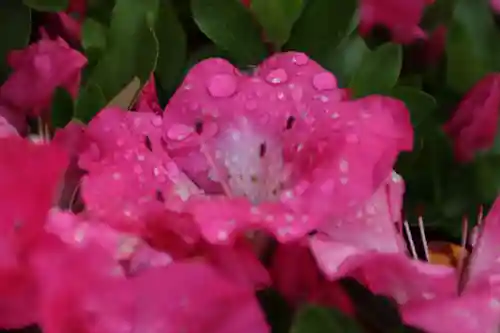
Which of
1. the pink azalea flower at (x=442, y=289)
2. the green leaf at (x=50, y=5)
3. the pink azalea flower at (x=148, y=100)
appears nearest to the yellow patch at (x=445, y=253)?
the pink azalea flower at (x=442, y=289)

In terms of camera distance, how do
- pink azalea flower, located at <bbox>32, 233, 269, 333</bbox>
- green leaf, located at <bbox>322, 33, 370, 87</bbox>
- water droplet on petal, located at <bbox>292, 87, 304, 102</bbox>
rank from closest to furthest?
Result: pink azalea flower, located at <bbox>32, 233, 269, 333</bbox>
water droplet on petal, located at <bbox>292, 87, 304, 102</bbox>
green leaf, located at <bbox>322, 33, 370, 87</bbox>

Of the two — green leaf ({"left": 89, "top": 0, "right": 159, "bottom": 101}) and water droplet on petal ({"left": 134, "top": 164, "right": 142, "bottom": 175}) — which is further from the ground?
water droplet on petal ({"left": 134, "top": 164, "right": 142, "bottom": 175})

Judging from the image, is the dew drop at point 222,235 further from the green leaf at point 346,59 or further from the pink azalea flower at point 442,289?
the green leaf at point 346,59

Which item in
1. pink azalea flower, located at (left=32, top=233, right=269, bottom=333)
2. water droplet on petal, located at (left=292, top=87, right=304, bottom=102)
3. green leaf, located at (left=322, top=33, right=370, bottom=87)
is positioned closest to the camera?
pink azalea flower, located at (left=32, top=233, right=269, bottom=333)

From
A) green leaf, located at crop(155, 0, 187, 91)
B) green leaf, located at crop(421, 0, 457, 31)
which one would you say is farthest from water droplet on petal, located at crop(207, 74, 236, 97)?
green leaf, located at crop(421, 0, 457, 31)

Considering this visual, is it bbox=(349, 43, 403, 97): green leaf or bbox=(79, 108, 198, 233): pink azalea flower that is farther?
bbox=(349, 43, 403, 97): green leaf

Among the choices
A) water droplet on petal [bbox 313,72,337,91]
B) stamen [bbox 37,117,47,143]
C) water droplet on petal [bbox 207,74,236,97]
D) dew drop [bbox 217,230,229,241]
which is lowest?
stamen [bbox 37,117,47,143]

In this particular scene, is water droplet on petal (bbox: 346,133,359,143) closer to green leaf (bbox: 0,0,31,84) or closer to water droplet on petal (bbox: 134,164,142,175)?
water droplet on petal (bbox: 134,164,142,175)
